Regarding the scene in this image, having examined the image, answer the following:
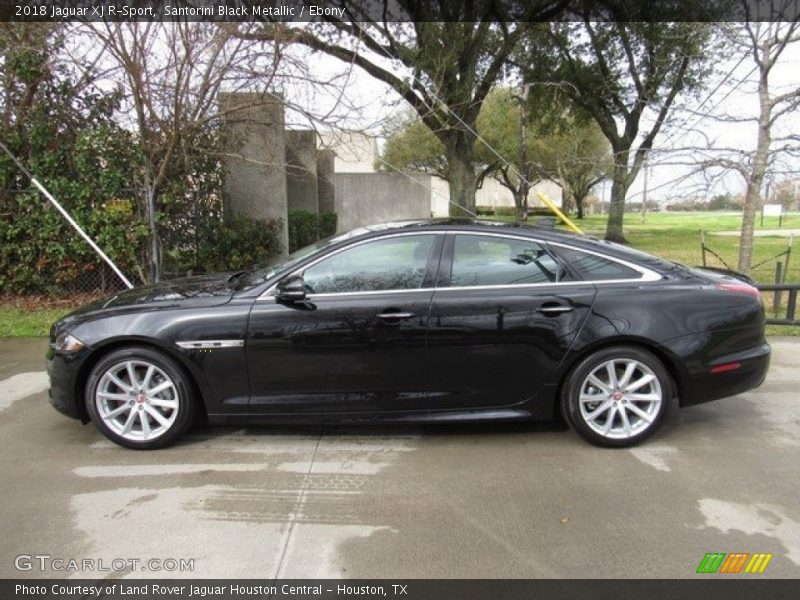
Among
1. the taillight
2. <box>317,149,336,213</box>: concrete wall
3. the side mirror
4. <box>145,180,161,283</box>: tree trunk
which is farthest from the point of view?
<box>317,149,336,213</box>: concrete wall

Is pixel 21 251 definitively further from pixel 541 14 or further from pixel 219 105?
pixel 541 14

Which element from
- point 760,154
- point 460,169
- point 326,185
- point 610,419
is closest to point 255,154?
point 610,419

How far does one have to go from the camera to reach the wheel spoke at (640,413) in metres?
3.82

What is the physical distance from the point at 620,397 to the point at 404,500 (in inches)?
62.9

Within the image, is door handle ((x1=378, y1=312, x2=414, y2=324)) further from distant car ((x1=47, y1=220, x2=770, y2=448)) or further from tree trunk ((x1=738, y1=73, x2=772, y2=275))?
tree trunk ((x1=738, y1=73, x2=772, y2=275))

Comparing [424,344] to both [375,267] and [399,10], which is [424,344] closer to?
[375,267]

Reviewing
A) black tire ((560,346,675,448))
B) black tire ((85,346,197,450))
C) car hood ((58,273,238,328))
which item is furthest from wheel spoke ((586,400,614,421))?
black tire ((85,346,197,450))

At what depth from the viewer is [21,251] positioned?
8078mm

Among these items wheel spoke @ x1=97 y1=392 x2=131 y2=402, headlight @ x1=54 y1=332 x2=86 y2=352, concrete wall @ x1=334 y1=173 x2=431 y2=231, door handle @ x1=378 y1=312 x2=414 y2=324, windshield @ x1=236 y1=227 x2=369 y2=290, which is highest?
concrete wall @ x1=334 y1=173 x2=431 y2=231

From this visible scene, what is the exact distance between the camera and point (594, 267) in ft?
12.8

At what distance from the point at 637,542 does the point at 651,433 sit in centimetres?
119

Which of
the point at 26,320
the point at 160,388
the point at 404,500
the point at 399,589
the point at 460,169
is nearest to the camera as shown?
the point at 399,589

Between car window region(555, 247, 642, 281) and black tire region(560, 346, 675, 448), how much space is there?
481mm

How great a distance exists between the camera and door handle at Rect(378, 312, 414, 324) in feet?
12.1
